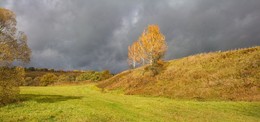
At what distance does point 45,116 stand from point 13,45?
9.73 metres

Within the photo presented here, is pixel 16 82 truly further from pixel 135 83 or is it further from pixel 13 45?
pixel 135 83

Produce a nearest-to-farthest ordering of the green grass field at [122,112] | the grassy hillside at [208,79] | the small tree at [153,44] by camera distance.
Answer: the green grass field at [122,112], the grassy hillside at [208,79], the small tree at [153,44]

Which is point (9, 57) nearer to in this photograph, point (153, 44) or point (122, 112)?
point (122, 112)

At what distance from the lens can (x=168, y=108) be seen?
A: 3669 centimetres

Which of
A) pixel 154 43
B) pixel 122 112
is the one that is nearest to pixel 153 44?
pixel 154 43

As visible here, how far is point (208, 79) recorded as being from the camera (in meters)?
58.1

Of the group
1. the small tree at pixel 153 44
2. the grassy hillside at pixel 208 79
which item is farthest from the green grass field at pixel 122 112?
the small tree at pixel 153 44

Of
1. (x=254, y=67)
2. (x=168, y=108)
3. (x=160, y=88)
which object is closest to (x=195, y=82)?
(x=160, y=88)

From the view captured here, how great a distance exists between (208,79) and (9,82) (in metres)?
38.4

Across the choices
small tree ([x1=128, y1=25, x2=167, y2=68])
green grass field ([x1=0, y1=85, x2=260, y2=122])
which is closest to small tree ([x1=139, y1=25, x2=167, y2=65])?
small tree ([x1=128, y1=25, x2=167, y2=68])

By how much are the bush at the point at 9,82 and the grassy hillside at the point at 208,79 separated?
28962 millimetres

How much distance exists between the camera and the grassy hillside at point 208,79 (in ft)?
165

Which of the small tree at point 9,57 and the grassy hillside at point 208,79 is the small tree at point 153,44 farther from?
the small tree at point 9,57

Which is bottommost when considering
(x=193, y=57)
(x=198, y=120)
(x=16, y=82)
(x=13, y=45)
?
(x=198, y=120)
